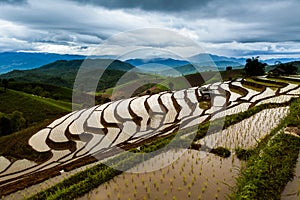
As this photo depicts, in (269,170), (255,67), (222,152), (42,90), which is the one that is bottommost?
(42,90)

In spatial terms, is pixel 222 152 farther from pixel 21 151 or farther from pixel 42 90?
pixel 42 90

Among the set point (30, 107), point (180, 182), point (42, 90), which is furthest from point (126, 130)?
point (42, 90)

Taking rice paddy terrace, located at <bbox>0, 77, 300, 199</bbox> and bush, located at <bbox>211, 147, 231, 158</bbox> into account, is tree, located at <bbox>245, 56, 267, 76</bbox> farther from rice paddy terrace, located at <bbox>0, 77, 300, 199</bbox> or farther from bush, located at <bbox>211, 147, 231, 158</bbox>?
bush, located at <bbox>211, 147, 231, 158</bbox>

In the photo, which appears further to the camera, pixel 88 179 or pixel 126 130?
pixel 126 130

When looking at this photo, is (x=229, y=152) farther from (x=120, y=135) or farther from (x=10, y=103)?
(x=10, y=103)

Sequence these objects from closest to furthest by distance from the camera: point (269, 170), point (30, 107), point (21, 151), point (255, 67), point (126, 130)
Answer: point (269, 170) → point (21, 151) → point (126, 130) → point (255, 67) → point (30, 107)

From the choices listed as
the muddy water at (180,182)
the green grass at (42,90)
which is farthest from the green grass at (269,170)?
the green grass at (42,90)
